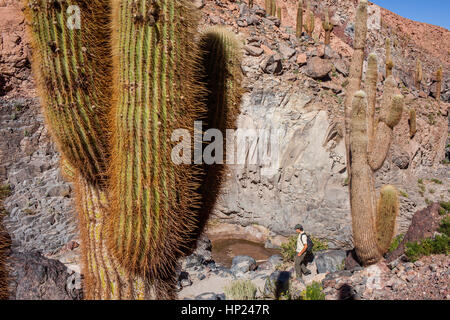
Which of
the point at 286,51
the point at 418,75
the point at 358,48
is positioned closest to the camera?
the point at 358,48

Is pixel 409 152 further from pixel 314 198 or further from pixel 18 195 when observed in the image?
pixel 18 195

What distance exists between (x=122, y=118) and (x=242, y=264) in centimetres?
616

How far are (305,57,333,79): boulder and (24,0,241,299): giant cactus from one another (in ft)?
33.3

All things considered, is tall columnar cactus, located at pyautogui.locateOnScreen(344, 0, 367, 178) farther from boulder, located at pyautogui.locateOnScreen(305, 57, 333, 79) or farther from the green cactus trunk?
boulder, located at pyautogui.locateOnScreen(305, 57, 333, 79)

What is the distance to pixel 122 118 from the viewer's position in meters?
1.98

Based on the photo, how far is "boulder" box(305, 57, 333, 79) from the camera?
11547 mm

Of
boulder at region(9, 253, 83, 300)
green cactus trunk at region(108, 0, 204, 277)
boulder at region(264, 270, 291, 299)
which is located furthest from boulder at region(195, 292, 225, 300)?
green cactus trunk at region(108, 0, 204, 277)

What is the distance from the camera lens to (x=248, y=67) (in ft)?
35.8

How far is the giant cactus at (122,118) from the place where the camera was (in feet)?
6.46

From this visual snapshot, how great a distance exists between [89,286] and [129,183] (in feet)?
2.84

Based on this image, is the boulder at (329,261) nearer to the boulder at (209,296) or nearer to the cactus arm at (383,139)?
the boulder at (209,296)

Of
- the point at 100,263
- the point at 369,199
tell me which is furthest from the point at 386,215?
the point at 100,263

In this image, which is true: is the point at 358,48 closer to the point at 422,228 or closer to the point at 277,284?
the point at 422,228
